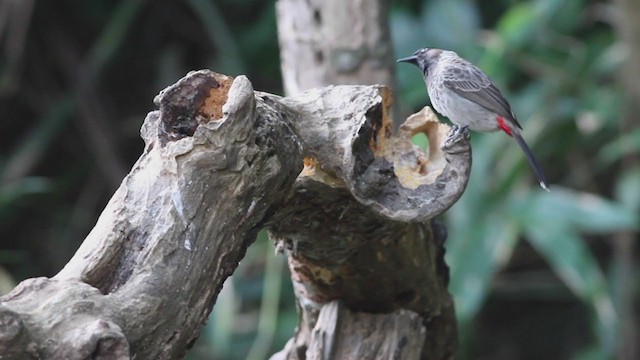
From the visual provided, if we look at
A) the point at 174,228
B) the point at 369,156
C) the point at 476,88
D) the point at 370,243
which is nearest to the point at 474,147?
the point at 476,88

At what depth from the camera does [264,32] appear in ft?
15.3

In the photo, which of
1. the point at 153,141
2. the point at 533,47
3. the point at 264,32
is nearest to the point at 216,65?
the point at 264,32

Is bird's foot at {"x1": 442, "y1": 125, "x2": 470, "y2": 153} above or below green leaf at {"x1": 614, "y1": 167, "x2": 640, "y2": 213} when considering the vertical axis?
above

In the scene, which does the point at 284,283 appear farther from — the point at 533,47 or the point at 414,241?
the point at 414,241

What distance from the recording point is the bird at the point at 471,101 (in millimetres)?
2490

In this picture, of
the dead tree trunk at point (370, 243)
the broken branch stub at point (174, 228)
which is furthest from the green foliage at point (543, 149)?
the broken branch stub at point (174, 228)

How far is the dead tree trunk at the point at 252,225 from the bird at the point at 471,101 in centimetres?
39

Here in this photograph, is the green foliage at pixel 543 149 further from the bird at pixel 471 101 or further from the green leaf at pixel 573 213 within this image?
the bird at pixel 471 101

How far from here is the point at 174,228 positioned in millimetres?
1583

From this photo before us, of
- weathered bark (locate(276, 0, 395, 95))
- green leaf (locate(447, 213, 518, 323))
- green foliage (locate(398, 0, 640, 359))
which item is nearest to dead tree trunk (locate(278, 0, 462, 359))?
weathered bark (locate(276, 0, 395, 95))

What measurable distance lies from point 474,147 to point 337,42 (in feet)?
3.93

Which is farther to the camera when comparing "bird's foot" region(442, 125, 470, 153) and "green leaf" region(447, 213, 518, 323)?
"green leaf" region(447, 213, 518, 323)

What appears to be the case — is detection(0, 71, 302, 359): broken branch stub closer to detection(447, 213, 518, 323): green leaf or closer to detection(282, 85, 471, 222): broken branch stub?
detection(282, 85, 471, 222): broken branch stub

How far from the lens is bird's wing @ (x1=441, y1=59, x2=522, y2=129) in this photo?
8.18 ft
